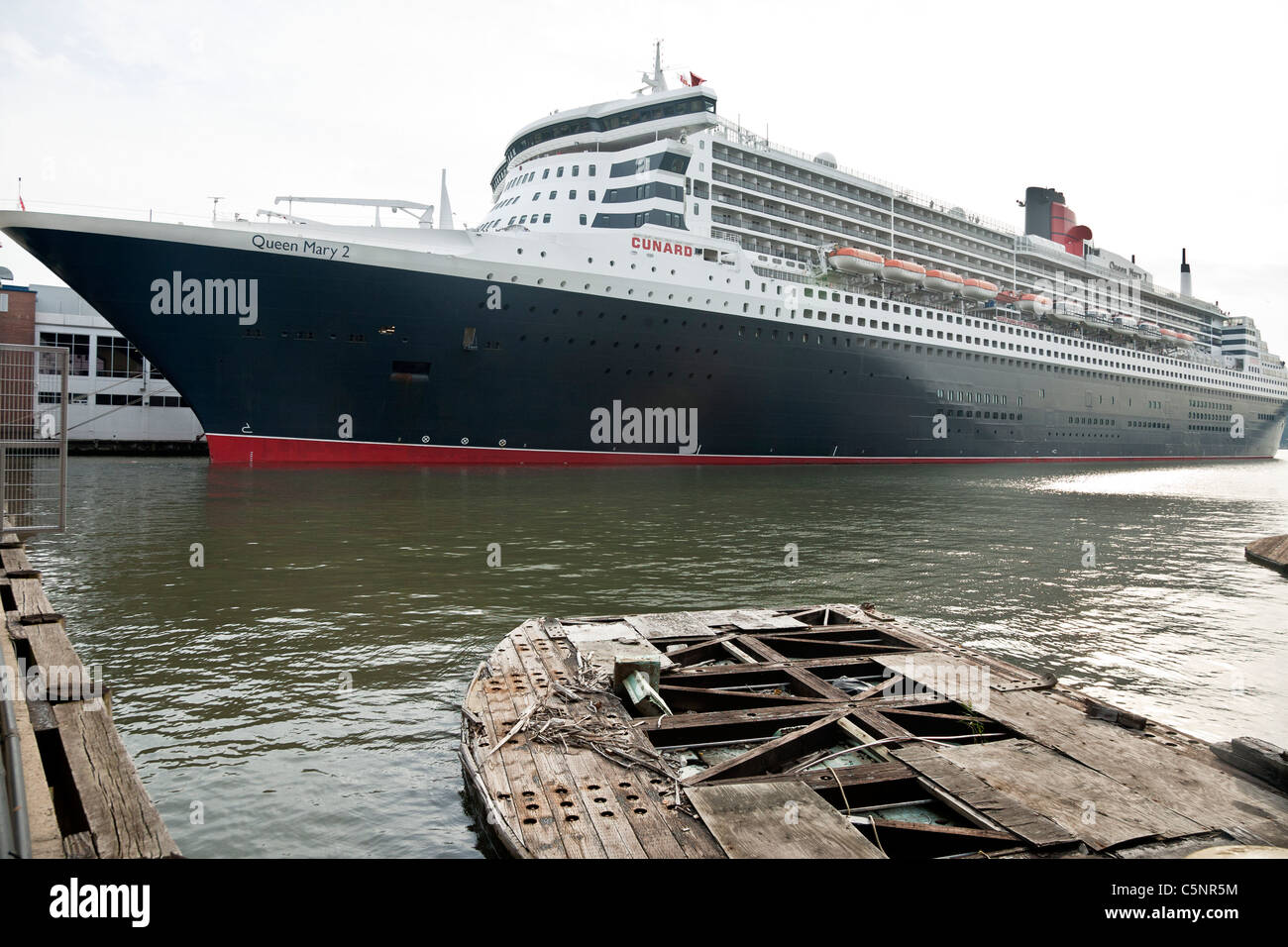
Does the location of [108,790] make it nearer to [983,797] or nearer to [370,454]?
[983,797]

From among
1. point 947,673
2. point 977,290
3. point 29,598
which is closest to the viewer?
point 947,673

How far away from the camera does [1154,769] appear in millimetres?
4535

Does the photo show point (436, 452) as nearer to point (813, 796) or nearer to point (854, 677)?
point (854, 677)

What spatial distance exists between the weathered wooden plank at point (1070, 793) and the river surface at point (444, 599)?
2431mm

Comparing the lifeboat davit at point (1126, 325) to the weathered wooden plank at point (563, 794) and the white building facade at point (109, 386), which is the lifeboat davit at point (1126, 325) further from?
the weathered wooden plank at point (563, 794)

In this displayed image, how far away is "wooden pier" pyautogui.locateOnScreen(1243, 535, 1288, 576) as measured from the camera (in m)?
13.7

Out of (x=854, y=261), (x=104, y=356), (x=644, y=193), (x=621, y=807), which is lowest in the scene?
(x=621, y=807)

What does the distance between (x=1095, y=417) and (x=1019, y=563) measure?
166 ft

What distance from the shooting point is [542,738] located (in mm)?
4758

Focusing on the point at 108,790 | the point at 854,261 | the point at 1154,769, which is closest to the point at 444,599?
the point at 108,790

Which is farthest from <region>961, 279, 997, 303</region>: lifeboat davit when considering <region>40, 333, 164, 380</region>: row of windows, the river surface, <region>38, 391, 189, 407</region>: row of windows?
<region>40, 333, 164, 380</region>: row of windows

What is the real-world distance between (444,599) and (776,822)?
681 cm

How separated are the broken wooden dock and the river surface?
601 mm
